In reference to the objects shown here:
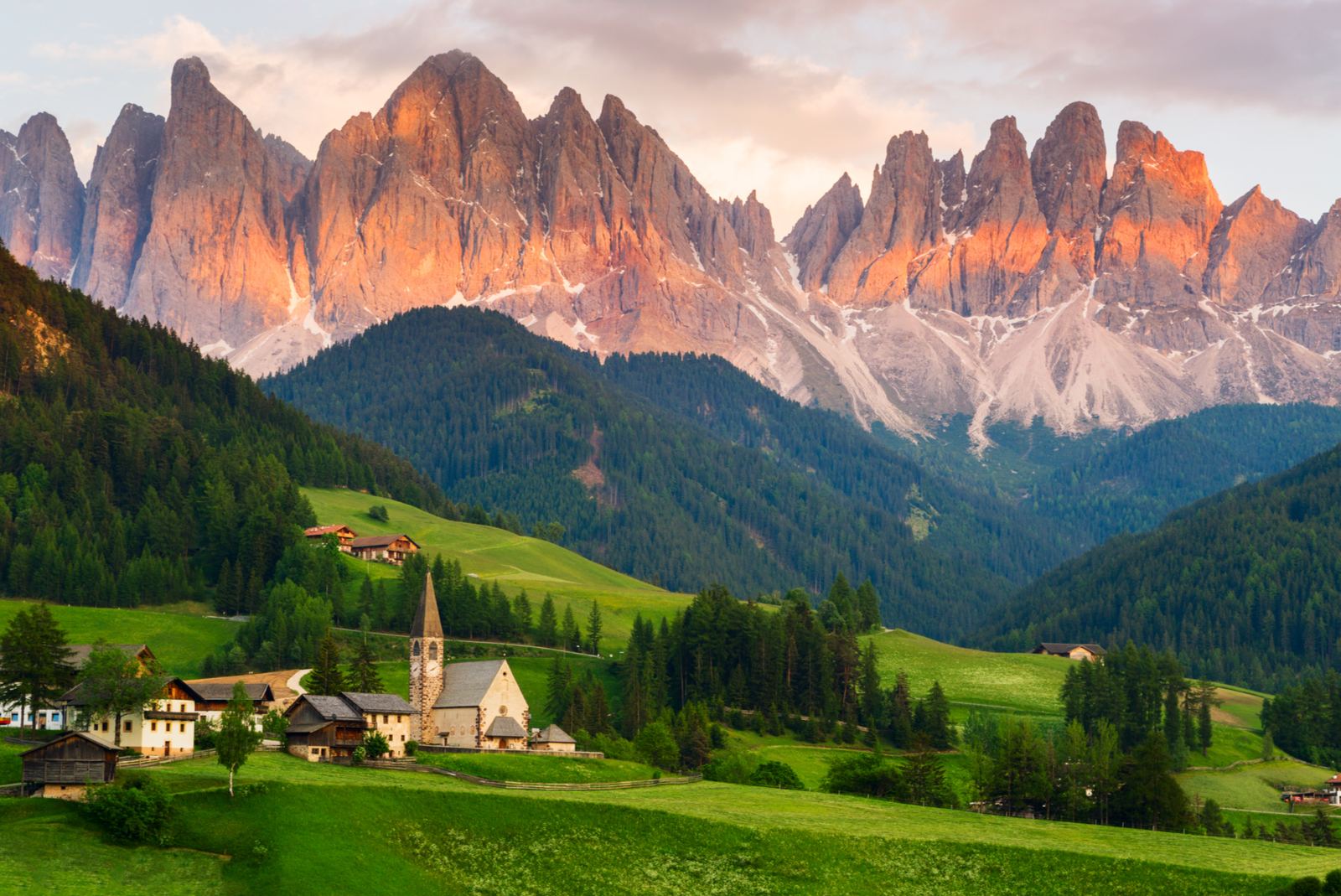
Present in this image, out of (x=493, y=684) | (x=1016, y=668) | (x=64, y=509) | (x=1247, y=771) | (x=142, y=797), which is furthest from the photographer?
(x=1016, y=668)

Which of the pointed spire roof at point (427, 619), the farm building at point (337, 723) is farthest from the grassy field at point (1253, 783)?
the farm building at point (337, 723)

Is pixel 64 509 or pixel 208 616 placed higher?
pixel 64 509

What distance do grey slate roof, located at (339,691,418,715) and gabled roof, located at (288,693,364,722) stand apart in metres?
0.87

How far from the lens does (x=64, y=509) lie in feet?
589

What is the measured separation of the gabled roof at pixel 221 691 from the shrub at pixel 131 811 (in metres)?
26.7

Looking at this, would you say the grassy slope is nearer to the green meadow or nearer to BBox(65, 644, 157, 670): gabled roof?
the green meadow

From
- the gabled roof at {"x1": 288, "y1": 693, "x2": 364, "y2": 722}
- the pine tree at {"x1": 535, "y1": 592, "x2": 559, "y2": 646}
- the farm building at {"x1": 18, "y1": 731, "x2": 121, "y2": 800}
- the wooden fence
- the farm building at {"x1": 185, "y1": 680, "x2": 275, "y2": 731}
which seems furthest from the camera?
the pine tree at {"x1": 535, "y1": 592, "x2": 559, "y2": 646}

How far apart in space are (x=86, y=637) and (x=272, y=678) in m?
28.3

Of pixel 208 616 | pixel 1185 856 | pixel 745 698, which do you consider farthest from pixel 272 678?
pixel 1185 856

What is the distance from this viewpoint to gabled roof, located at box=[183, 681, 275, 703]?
336ft

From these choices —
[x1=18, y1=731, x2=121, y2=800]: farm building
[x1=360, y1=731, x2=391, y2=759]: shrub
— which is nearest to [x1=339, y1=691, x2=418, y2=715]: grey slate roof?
[x1=360, y1=731, x2=391, y2=759]: shrub

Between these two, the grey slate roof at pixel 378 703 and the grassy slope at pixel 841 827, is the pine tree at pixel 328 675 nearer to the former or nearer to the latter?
the grey slate roof at pixel 378 703

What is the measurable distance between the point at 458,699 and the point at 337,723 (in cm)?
1597

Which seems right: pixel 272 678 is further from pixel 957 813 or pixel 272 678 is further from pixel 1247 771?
pixel 1247 771
